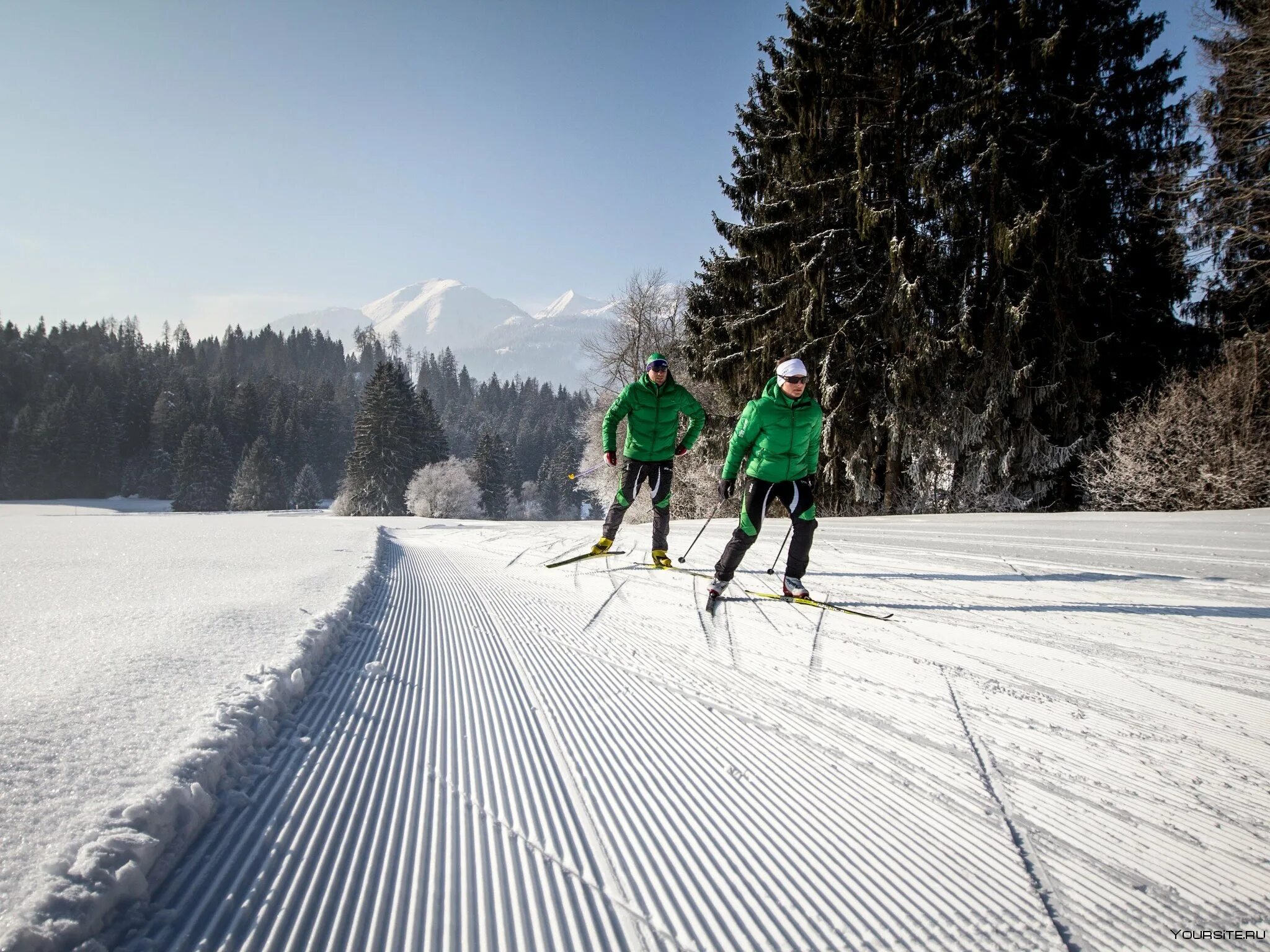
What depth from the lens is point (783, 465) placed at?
4.50m

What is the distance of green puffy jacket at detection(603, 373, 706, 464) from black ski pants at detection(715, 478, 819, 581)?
1804mm

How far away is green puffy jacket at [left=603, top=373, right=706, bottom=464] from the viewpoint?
20.4 ft

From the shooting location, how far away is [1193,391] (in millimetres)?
10609

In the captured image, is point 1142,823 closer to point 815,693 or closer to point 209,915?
point 815,693

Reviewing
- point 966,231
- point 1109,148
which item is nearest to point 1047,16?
point 1109,148

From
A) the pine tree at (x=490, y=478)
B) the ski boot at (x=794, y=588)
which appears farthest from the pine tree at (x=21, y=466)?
the ski boot at (x=794, y=588)

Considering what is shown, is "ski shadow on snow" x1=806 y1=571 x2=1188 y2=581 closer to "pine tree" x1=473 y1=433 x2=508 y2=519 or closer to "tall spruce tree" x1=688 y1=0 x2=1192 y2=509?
"tall spruce tree" x1=688 y1=0 x2=1192 y2=509

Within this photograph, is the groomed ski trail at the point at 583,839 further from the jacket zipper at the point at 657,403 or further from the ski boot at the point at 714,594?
the jacket zipper at the point at 657,403

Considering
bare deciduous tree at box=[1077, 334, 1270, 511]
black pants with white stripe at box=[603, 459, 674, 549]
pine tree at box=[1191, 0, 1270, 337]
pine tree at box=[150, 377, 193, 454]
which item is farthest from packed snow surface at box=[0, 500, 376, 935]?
pine tree at box=[150, 377, 193, 454]

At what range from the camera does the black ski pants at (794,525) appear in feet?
14.7

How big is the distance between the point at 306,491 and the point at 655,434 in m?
67.8

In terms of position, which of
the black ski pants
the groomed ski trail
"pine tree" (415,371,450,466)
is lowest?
the groomed ski trail

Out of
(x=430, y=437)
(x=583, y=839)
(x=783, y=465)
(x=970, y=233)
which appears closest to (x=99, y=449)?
(x=430, y=437)

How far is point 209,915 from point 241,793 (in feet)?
1.82
